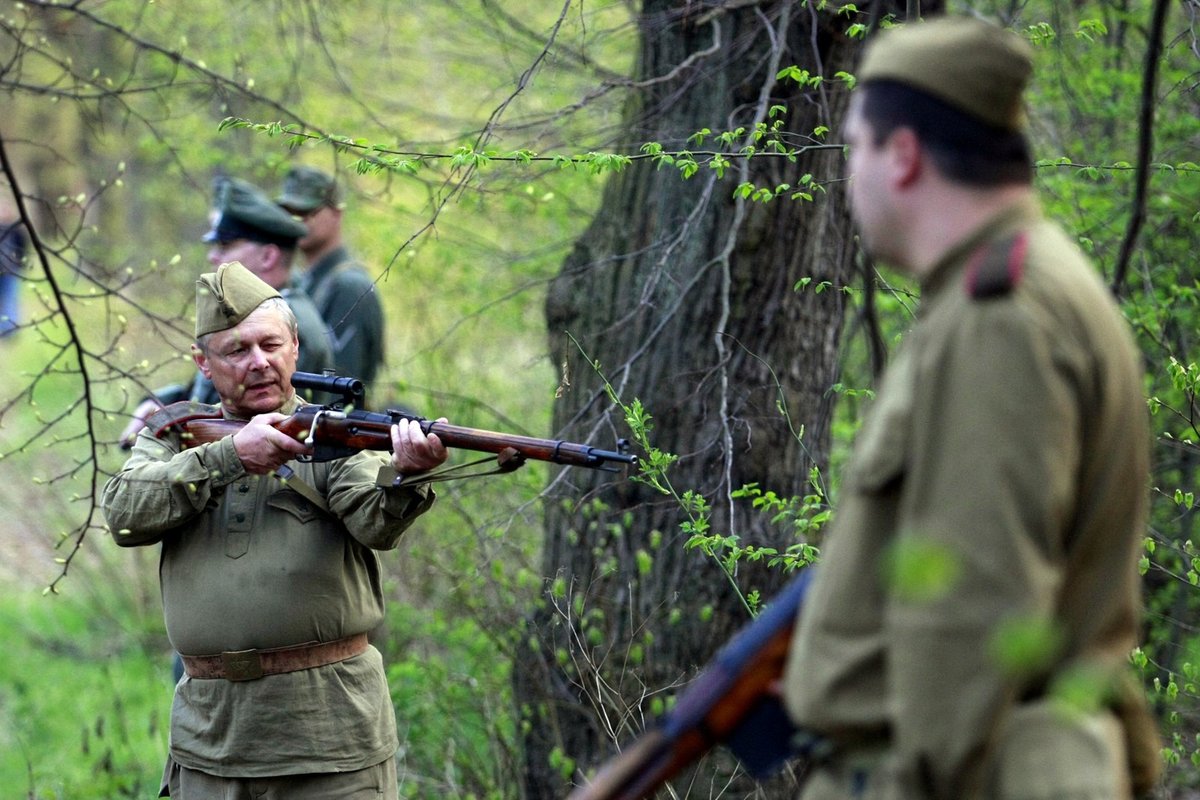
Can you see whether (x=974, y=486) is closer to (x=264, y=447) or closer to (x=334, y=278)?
(x=264, y=447)

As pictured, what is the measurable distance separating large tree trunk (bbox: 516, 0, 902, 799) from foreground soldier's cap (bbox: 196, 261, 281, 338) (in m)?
1.66

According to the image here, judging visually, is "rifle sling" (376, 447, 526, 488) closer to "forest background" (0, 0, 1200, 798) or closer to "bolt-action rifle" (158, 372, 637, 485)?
"bolt-action rifle" (158, 372, 637, 485)

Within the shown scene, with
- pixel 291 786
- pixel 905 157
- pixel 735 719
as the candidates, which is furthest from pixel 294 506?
pixel 905 157

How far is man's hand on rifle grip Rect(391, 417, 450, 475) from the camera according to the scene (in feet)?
12.5

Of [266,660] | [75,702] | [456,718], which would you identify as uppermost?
[266,660]

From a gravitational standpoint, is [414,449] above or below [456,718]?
above

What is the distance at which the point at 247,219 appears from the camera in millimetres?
6547

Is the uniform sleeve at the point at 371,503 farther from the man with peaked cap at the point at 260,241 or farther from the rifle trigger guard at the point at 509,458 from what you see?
the man with peaked cap at the point at 260,241

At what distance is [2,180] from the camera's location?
555 centimetres

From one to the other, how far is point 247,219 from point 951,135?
4.91 meters

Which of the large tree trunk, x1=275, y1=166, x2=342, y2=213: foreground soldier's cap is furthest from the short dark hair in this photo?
x1=275, y1=166, x2=342, y2=213: foreground soldier's cap

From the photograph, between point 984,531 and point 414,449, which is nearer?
point 984,531

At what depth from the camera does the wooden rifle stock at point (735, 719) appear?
2.42m

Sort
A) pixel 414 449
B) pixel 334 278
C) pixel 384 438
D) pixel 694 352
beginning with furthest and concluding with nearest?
pixel 334 278 < pixel 694 352 < pixel 384 438 < pixel 414 449
